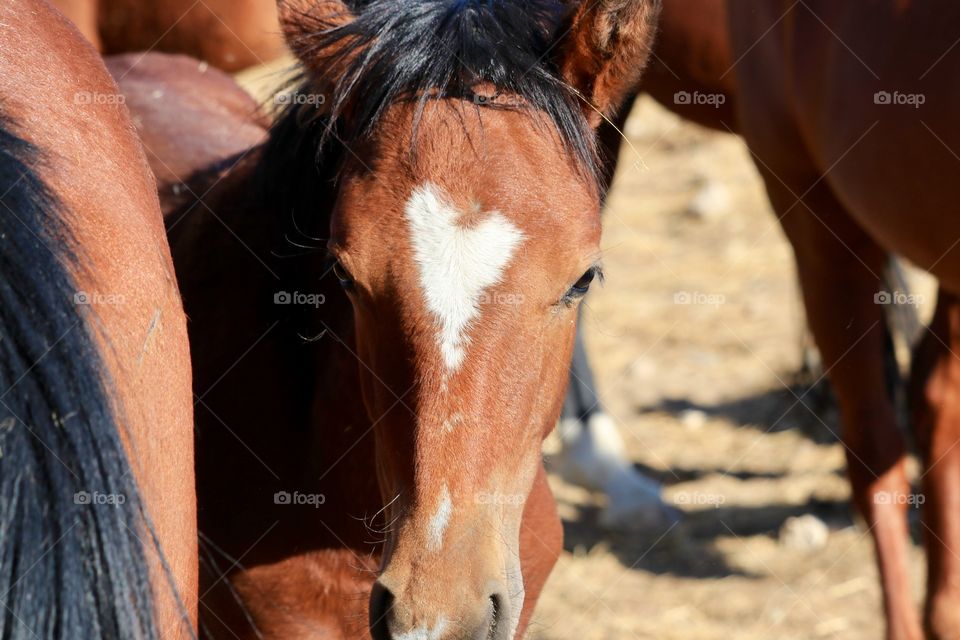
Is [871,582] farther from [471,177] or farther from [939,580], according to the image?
[471,177]

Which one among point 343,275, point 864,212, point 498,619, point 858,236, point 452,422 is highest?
point 343,275

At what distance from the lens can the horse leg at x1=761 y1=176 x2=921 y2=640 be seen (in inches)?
130

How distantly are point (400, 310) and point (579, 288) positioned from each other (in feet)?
1.02

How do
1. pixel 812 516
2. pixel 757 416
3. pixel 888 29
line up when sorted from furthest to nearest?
pixel 757 416 < pixel 812 516 < pixel 888 29

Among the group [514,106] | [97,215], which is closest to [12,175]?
[97,215]

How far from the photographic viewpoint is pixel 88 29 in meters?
4.11

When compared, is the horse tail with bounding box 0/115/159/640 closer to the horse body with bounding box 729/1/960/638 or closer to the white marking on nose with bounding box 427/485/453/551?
the white marking on nose with bounding box 427/485/453/551

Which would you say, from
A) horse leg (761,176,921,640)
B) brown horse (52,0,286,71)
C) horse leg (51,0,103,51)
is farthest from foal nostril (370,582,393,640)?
horse leg (51,0,103,51)

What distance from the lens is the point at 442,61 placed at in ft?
6.13

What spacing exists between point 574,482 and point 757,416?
0.93 metres

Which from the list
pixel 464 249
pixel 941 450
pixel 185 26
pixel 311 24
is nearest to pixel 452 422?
pixel 464 249

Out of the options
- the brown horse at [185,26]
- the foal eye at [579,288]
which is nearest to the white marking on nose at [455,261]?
the foal eye at [579,288]

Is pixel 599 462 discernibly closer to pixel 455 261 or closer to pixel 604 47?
pixel 604 47

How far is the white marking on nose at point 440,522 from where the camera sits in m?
1.66
